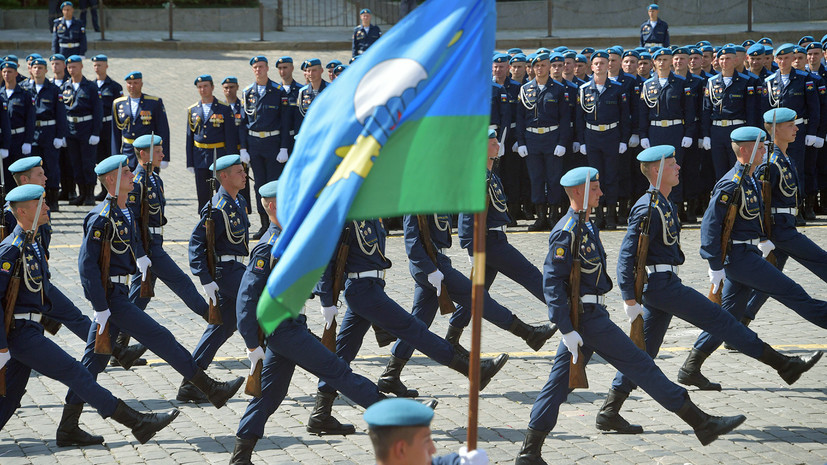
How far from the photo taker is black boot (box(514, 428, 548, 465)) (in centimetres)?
734

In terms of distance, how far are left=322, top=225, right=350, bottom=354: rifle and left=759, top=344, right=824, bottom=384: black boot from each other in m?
3.09

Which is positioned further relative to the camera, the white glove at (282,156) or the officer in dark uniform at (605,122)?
the white glove at (282,156)

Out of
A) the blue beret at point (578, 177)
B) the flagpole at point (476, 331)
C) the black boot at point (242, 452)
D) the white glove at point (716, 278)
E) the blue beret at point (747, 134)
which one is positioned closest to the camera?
the flagpole at point (476, 331)

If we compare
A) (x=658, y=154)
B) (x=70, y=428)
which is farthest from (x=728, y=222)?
(x=70, y=428)

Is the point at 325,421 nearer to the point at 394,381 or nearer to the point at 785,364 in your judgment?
the point at 394,381

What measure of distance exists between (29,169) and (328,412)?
132 inches

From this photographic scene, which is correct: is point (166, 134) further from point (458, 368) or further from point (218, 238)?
point (458, 368)

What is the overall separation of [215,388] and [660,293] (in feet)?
10.6

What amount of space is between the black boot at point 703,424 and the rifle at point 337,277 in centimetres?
244

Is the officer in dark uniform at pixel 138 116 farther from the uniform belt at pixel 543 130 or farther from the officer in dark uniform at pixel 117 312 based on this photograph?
the officer in dark uniform at pixel 117 312

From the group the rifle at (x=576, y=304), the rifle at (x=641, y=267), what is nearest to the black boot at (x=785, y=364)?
the rifle at (x=641, y=267)

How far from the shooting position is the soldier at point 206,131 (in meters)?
15.1

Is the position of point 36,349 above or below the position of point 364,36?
below

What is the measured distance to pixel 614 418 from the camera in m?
7.96
